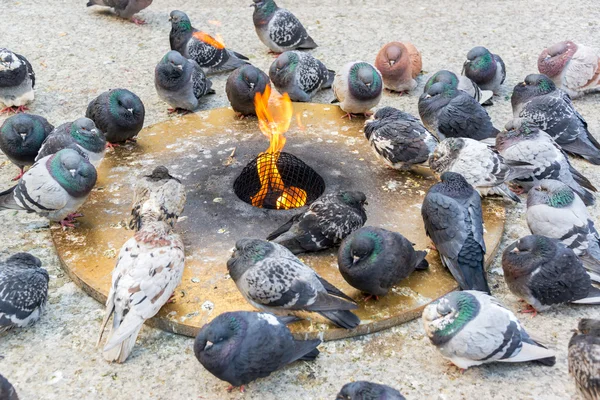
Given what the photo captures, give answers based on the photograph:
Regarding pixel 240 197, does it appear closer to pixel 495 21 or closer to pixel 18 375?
pixel 18 375

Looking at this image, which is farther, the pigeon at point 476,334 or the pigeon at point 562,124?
the pigeon at point 562,124

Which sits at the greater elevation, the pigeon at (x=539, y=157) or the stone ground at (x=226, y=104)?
the pigeon at (x=539, y=157)

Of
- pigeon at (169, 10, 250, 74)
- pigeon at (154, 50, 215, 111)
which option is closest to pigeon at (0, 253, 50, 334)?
pigeon at (154, 50, 215, 111)

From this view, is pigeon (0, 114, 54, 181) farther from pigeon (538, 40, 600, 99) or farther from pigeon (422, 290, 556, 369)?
pigeon (538, 40, 600, 99)

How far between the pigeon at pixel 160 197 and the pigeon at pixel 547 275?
9.40ft

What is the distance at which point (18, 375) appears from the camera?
495 cm

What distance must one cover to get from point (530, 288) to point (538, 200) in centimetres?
118

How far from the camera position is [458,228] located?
581 centimetres

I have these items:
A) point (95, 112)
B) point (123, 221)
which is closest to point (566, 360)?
point (123, 221)

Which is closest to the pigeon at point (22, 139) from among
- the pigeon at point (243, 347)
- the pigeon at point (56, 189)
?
the pigeon at point (56, 189)

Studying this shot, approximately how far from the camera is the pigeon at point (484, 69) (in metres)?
9.27

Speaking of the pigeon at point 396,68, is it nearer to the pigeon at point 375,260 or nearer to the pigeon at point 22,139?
the pigeon at point 375,260

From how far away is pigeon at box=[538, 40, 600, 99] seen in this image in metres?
9.30

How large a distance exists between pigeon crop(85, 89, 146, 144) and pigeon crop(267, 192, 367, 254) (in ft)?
8.34
